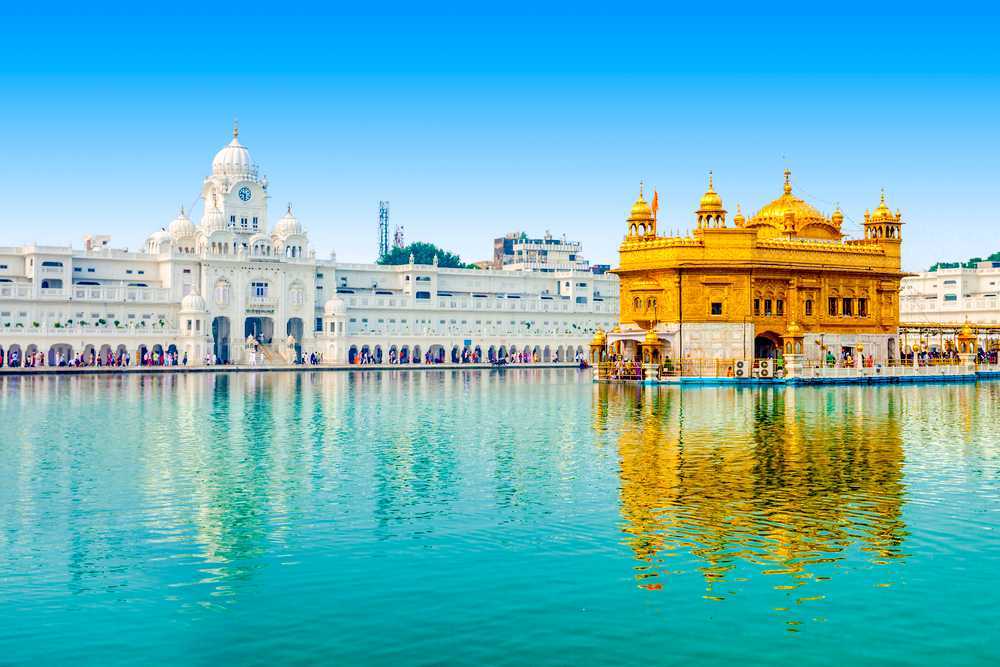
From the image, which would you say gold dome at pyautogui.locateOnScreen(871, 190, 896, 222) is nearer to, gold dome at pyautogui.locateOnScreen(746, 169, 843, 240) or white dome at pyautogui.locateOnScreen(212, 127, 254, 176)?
gold dome at pyautogui.locateOnScreen(746, 169, 843, 240)

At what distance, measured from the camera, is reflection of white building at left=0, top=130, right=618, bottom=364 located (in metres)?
82.4

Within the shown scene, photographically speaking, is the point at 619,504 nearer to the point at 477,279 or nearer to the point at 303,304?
the point at 303,304

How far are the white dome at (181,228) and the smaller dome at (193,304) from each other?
33.0 feet

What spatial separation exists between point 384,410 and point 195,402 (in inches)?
318

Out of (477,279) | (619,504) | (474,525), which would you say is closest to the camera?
(474,525)

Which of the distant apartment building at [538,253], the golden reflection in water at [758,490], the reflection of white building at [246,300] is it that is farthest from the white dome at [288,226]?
the golden reflection in water at [758,490]

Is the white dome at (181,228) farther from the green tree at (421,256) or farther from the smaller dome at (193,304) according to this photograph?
the green tree at (421,256)

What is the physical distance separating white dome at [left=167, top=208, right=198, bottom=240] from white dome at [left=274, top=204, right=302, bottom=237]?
6423 millimetres

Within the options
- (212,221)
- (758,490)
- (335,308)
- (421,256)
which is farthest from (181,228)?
(758,490)

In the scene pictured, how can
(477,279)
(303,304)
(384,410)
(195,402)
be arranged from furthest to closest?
(477,279) → (303,304) → (195,402) → (384,410)

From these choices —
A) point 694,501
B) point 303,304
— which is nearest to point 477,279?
point 303,304

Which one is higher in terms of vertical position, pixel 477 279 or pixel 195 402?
pixel 477 279

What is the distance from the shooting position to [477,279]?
109 meters

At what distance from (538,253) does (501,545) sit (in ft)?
424
